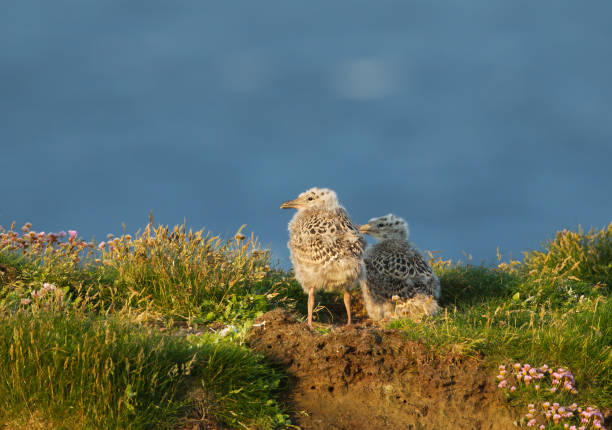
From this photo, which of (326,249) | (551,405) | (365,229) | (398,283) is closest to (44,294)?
(326,249)

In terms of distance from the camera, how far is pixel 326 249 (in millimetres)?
8617

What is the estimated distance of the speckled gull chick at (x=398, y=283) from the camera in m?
9.30

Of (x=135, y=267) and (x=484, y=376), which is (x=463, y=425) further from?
(x=135, y=267)

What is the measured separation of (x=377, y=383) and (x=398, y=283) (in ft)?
11.2

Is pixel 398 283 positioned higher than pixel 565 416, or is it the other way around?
pixel 398 283

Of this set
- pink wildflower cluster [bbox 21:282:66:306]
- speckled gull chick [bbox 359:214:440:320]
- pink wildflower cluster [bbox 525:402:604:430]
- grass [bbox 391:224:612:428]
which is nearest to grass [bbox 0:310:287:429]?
pink wildflower cluster [bbox 21:282:66:306]

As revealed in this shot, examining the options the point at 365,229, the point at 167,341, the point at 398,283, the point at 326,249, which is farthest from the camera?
the point at 365,229

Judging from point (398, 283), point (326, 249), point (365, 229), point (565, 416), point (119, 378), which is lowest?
point (565, 416)

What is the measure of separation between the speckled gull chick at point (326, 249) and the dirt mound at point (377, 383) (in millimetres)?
1944

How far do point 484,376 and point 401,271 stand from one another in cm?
330

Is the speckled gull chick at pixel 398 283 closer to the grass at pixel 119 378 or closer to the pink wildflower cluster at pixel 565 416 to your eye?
the pink wildflower cluster at pixel 565 416

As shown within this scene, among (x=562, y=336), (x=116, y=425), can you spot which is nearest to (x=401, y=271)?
(x=562, y=336)

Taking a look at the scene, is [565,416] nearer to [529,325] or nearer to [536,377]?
[536,377]

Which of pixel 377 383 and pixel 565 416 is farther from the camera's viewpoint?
pixel 377 383
